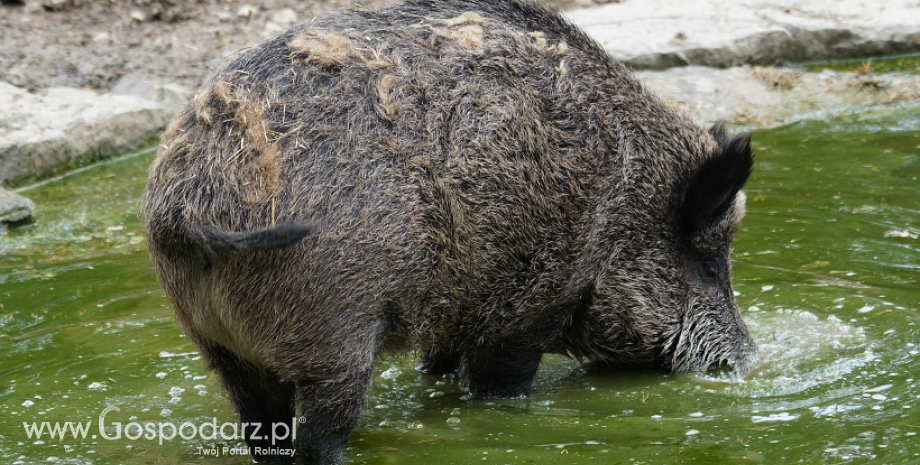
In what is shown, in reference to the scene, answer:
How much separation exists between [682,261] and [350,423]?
2057 millimetres

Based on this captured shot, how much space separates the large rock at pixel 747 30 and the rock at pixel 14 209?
572 centimetres

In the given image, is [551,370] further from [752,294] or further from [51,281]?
[51,281]

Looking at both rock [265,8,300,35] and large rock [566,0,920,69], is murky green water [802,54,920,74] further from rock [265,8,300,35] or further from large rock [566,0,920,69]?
rock [265,8,300,35]

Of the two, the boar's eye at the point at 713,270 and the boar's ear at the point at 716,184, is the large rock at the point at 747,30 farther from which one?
the boar's ear at the point at 716,184

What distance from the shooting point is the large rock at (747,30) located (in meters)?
10.8

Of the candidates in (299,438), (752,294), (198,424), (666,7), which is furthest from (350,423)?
(666,7)

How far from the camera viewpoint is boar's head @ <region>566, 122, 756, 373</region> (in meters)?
5.13

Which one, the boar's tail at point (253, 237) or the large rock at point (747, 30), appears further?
the large rock at point (747, 30)

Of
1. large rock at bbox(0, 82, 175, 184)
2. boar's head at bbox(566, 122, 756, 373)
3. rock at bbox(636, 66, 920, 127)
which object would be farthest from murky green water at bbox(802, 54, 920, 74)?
large rock at bbox(0, 82, 175, 184)

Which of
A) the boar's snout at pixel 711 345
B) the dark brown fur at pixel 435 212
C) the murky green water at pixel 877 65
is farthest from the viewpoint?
the murky green water at pixel 877 65

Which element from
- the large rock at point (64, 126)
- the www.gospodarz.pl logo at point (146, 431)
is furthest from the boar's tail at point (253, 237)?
the large rock at point (64, 126)

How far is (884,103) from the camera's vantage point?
33.0 ft

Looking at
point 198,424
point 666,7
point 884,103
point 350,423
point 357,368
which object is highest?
point 666,7

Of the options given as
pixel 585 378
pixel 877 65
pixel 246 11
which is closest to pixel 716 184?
pixel 585 378
